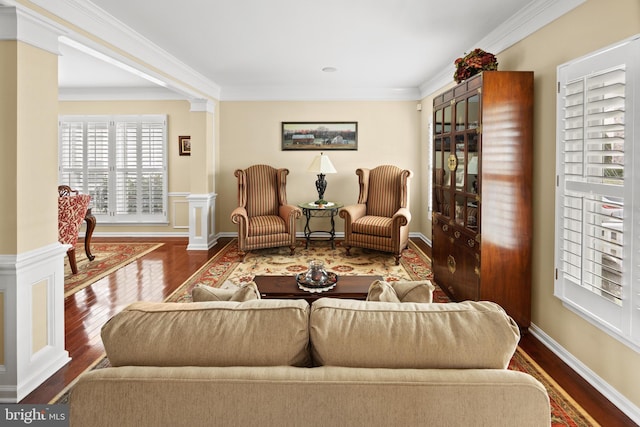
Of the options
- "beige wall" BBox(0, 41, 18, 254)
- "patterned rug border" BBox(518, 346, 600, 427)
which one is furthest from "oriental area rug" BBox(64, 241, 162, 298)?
"patterned rug border" BBox(518, 346, 600, 427)

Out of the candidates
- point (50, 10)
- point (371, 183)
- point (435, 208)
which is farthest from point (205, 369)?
point (371, 183)

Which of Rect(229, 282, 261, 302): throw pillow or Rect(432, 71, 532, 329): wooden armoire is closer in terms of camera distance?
Rect(229, 282, 261, 302): throw pillow

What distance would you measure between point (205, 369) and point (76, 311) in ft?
10.3

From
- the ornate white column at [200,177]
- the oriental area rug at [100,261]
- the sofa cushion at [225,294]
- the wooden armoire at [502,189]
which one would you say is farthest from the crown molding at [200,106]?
the sofa cushion at [225,294]

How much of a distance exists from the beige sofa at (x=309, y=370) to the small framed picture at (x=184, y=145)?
19.8 ft

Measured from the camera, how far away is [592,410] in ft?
6.84

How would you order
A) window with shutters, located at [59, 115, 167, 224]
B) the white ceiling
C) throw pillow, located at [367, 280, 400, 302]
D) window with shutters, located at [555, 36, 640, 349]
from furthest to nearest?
window with shutters, located at [59, 115, 167, 224]
the white ceiling
window with shutters, located at [555, 36, 640, 349]
throw pillow, located at [367, 280, 400, 302]

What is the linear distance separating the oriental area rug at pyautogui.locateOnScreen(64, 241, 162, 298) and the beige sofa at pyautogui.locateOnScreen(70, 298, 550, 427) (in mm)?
3470

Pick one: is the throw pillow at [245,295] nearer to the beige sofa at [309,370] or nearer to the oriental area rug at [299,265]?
the beige sofa at [309,370]

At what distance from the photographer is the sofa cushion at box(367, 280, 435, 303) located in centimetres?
138


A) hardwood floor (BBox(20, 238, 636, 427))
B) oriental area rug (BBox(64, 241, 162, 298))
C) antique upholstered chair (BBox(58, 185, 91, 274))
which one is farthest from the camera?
oriental area rug (BBox(64, 241, 162, 298))

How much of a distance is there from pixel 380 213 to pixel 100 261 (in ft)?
12.7

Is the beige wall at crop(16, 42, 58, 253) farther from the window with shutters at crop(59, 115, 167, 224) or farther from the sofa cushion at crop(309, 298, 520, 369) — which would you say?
the window with shutters at crop(59, 115, 167, 224)

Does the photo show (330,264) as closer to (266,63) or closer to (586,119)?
(266,63)
